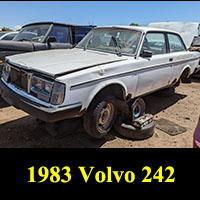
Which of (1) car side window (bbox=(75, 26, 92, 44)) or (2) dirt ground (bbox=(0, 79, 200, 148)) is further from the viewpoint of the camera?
(1) car side window (bbox=(75, 26, 92, 44))

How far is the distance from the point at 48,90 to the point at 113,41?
1842 millimetres

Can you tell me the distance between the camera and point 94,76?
8.25 feet

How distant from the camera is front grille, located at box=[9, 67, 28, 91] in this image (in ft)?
8.80

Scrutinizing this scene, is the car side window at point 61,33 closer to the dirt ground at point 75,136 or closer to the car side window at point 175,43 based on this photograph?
the dirt ground at point 75,136

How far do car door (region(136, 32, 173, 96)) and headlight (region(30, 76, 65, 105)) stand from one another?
1627 mm

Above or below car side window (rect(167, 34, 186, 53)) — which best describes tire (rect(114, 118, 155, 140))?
below

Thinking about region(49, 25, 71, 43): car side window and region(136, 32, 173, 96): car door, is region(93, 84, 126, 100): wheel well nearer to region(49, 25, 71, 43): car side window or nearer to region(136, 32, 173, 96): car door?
region(136, 32, 173, 96): car door

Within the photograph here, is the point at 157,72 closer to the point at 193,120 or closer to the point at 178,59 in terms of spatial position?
the point at 178,59

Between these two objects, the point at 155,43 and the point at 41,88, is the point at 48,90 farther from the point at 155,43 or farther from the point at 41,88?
the point at 155,43

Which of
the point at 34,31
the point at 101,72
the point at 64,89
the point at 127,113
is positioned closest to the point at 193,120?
the point at 127,113

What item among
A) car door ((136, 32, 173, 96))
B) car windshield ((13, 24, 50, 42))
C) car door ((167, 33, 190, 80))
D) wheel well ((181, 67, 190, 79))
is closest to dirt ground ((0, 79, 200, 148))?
car door ((136, 32, 173, 96))

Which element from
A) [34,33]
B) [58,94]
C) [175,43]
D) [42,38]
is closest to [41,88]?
[58,94]

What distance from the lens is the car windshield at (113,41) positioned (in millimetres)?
3420

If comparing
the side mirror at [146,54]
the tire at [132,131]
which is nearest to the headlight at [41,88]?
the tire at [132,131]
